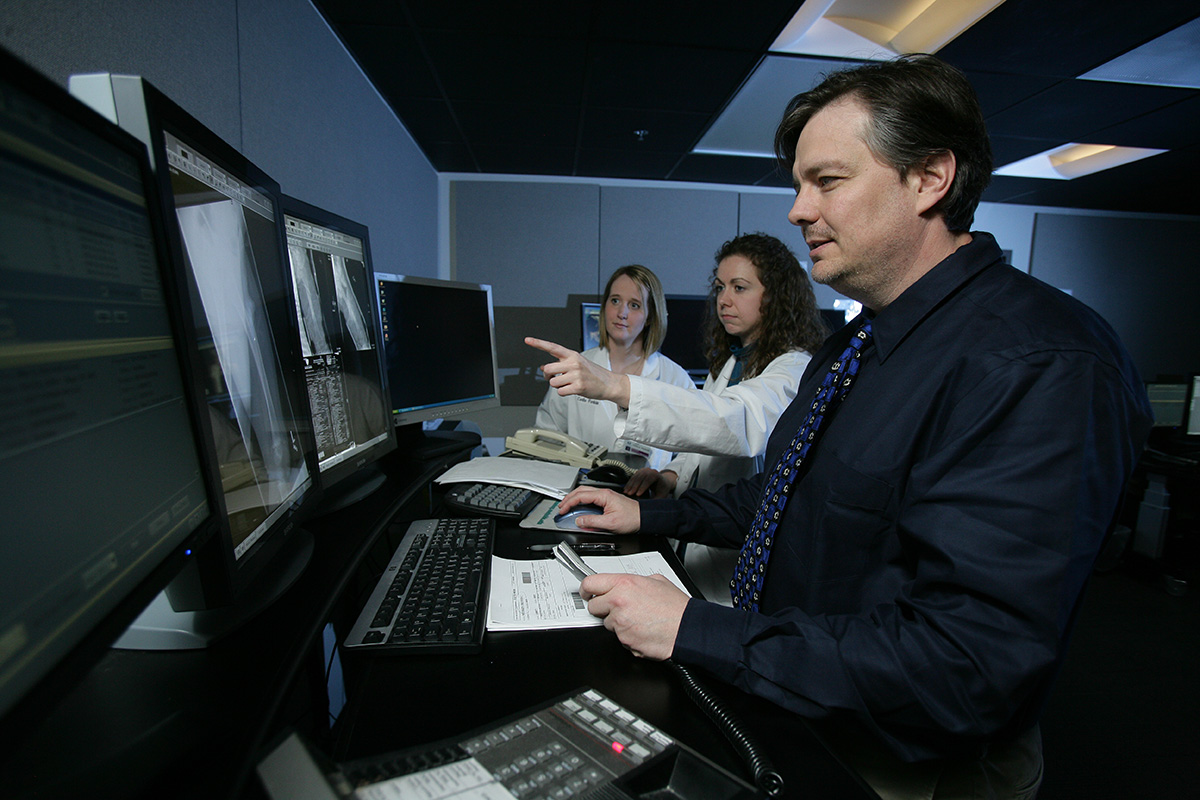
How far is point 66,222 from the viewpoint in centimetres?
40

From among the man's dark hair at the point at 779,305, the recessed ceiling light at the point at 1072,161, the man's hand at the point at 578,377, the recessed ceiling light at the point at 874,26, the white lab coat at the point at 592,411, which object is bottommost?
the white lab coat at the point at 592,411

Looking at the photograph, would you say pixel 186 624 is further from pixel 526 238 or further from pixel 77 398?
pixel 526 238

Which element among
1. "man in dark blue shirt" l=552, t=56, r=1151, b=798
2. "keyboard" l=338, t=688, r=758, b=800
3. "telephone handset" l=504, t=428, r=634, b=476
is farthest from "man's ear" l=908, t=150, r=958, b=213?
"telephone handset" l=504, t=428, r=634, b=476

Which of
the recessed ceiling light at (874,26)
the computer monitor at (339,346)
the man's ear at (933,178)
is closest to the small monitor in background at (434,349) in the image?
the computer monitor at (339,346)

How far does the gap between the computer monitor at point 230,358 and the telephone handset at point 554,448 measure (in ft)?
3.13

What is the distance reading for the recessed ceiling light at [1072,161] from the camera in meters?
3.47

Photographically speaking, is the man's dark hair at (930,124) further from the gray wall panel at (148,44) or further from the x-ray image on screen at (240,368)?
the gray wall panel at (148,44)

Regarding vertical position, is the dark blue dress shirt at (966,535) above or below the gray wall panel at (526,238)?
below

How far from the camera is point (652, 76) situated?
248 cm

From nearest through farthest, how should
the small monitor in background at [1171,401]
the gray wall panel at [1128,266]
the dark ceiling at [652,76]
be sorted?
the dark ceiling at [652,76], the small monitor in background at [1171,401], the gray wall panel at [1128,266]

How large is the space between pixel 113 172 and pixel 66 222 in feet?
0.29

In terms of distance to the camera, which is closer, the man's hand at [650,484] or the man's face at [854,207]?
the man's face at [854,207]

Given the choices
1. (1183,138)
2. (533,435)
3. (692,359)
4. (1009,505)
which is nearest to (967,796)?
(1009,505)

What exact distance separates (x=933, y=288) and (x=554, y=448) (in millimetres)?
1194
